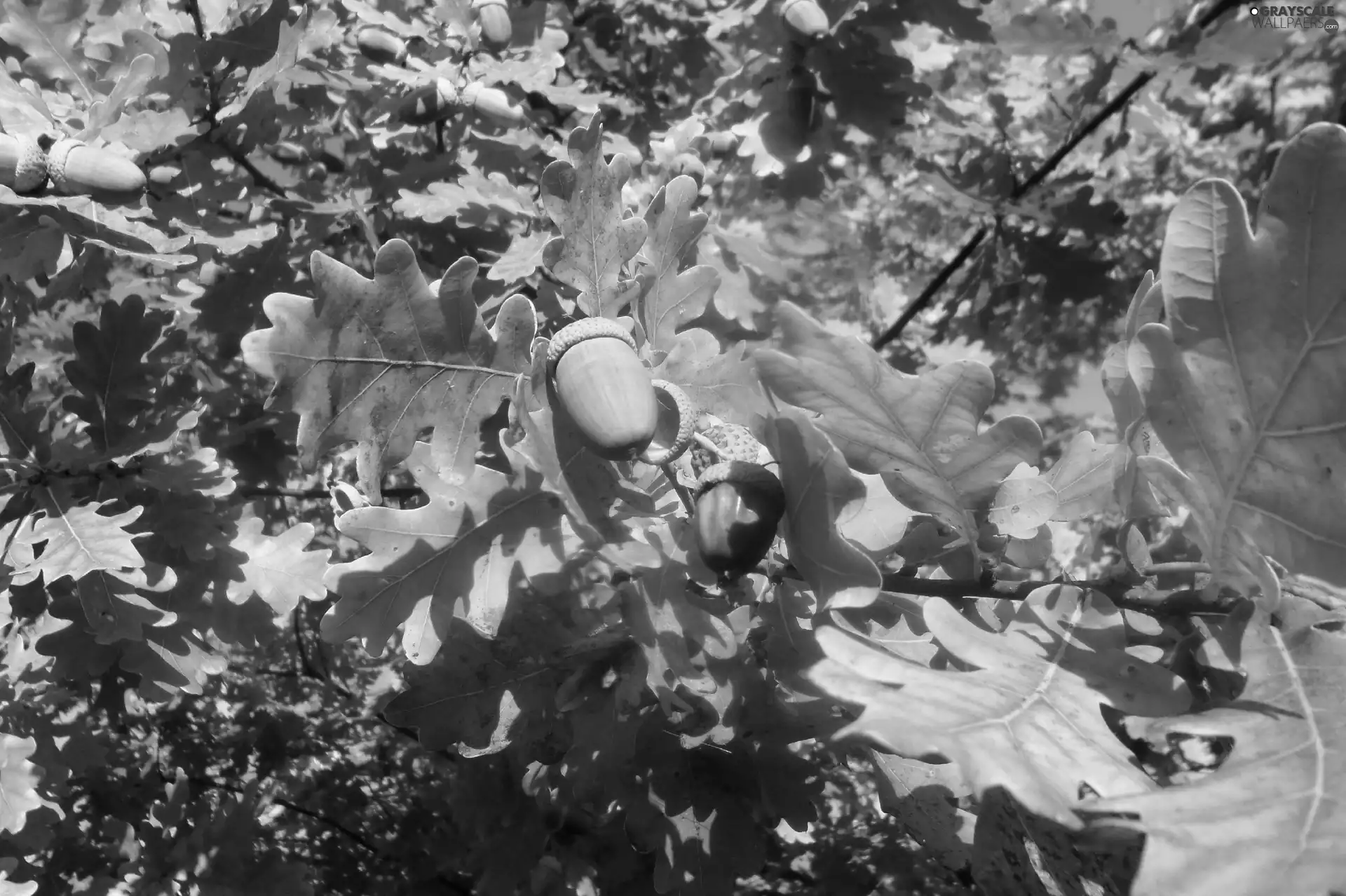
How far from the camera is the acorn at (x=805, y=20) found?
2.25 m

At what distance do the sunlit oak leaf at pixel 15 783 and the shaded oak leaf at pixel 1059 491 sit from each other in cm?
196

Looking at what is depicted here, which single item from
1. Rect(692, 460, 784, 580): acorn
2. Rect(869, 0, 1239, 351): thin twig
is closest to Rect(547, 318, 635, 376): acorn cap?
Rect(692, 460, 784, 580): acorn

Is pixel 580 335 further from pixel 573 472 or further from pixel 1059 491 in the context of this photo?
pixel 1059 491

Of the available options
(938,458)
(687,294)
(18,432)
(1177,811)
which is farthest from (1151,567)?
(18,432)

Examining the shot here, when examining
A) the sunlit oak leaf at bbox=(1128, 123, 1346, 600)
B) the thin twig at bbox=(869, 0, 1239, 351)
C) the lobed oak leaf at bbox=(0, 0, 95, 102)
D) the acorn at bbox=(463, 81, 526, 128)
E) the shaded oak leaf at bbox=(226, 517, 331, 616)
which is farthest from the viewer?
Answer: the thin twig at bbox=(869, 0, 1239, 351)

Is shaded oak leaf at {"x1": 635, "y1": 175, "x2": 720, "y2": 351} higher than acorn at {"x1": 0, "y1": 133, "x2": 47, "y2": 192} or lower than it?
higher

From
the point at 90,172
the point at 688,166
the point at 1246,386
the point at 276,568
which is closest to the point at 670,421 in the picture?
the point at 1246,386

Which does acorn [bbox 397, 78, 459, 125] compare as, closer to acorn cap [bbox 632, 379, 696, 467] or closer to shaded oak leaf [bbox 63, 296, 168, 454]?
shaded oak leaf [bbox 63, 296, 168, 454]

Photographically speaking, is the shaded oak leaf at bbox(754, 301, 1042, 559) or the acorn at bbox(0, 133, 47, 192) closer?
the shaded oak leaf at bbox(754, 301, 1042, 559)

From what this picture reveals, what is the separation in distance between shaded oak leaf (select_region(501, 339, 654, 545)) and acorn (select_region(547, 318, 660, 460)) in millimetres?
31

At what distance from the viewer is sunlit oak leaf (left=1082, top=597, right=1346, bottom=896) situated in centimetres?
59

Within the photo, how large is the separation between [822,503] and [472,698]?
0.74 metres

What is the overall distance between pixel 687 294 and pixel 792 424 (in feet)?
1.56

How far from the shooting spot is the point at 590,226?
1149mm
